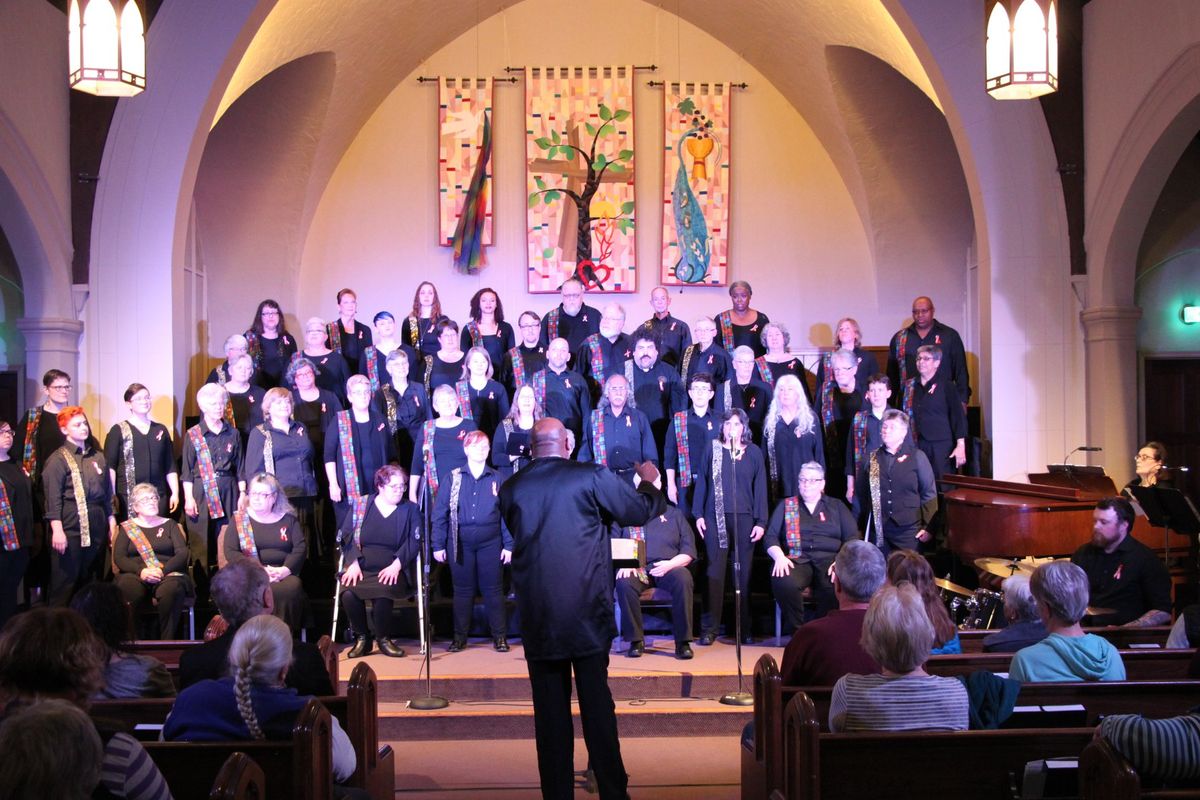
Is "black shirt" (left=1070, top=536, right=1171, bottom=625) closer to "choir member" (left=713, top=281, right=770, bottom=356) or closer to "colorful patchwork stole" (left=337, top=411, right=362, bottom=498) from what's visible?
"choir member" (left=713, top=281, right=770, bottom=356)

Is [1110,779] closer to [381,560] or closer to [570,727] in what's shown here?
[570,727]

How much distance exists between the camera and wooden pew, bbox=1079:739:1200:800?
2469 millimetres

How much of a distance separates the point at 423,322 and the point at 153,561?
2678mm

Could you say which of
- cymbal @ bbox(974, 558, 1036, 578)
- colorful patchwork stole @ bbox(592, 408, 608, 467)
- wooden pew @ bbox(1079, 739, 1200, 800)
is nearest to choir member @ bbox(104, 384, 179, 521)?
colorful patchwork stole @ bbox(592, 408, 608, 467)

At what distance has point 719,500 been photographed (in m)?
6.98

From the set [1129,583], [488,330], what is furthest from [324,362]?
[1129,583]

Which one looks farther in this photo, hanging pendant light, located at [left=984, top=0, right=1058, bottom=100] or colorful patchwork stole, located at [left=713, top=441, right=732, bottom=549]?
colorful patchwork stole, located at [left=713, top=441, right=732, bottom=549]

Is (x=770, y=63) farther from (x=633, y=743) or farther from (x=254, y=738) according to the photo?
(x=254, y=738)

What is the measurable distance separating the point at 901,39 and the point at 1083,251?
2.00 metres

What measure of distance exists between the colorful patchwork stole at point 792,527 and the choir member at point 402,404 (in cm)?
227

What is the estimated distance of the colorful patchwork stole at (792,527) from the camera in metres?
6.86

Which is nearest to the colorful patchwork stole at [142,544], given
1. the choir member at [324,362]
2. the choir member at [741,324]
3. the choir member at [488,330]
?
the choir member at [324,362]

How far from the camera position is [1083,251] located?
8445mm

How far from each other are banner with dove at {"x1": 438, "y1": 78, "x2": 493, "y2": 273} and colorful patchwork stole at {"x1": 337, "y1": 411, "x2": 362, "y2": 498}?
4.14m
